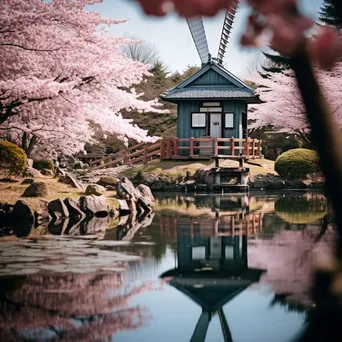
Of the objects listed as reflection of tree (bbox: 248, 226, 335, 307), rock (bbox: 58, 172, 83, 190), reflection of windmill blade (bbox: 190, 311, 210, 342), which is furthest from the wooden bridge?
reflection of windmill blade (bbox: 190, 311, 210, 342)

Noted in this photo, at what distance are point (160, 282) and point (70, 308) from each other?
4.89ft

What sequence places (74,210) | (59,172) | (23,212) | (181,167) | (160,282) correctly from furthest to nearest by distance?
(181,167), (59,172), (74,210), (23,212), (160,282)

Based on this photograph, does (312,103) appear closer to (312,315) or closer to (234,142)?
(312,315)

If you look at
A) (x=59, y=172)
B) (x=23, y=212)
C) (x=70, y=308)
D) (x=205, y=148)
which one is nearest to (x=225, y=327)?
(x=70, y=308)

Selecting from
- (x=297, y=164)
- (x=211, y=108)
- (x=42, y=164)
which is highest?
(x=211, y=108)

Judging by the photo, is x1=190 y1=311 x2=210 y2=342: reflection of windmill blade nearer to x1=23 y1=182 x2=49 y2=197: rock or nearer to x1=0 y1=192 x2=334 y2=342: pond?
x1=0 y1=192 x2=334 y2=342: pond

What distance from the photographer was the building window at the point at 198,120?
107 ft

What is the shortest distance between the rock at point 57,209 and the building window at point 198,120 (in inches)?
757

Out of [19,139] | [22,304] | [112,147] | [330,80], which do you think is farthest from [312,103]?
[112,147]

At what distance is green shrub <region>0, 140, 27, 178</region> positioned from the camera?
15.8 m

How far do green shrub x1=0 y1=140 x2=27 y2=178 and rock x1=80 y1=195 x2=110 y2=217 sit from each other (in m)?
2.14

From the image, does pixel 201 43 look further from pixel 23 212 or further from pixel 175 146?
pixel 23 212

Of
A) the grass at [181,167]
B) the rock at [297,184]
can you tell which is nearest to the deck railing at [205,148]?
the grass at [181,167]

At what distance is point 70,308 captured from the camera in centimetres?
562
